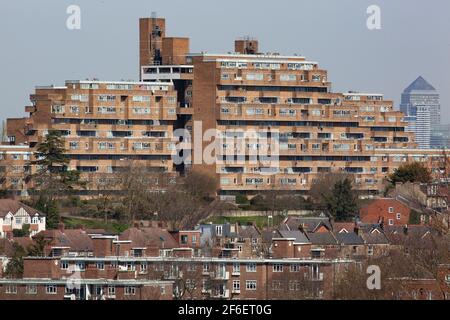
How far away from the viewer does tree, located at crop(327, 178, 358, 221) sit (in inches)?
2773

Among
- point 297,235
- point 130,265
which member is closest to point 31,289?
point 130,265

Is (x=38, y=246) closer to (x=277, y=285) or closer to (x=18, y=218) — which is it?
(x=277, y=285)

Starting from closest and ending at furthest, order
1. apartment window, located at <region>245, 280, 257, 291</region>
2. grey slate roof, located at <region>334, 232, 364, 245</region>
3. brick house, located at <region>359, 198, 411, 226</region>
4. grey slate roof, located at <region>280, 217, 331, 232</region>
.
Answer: apartment window, located at <region>245, 280, 257, 291</region>, grey slate roof, located at <region>334, 232, 364, 245</region>, grey slate roof, located at <region>280, 217, 331, 232</region>, brick house, located at <region>359, 198, 411, 226</region>

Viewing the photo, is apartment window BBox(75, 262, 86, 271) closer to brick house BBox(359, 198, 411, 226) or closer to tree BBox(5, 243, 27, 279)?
tree BBox(5, 243, 27, 279)

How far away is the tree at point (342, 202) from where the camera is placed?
231 ft

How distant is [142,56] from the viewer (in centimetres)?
8981

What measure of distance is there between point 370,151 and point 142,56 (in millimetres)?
13374

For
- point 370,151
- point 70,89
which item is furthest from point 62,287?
point 370,151

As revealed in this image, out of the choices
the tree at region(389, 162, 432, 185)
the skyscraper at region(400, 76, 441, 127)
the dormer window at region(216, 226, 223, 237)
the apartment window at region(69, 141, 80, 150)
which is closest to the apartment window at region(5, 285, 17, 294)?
the dormer window at region(216, 226, 223, 237)

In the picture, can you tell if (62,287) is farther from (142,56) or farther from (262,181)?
(142,56)

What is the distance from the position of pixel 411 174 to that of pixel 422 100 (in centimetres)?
5083

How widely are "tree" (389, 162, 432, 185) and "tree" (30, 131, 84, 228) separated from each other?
15642 millimetres

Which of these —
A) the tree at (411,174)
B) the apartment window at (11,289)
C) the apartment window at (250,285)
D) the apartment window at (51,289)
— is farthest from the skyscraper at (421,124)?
the apartment window at (11,289)
